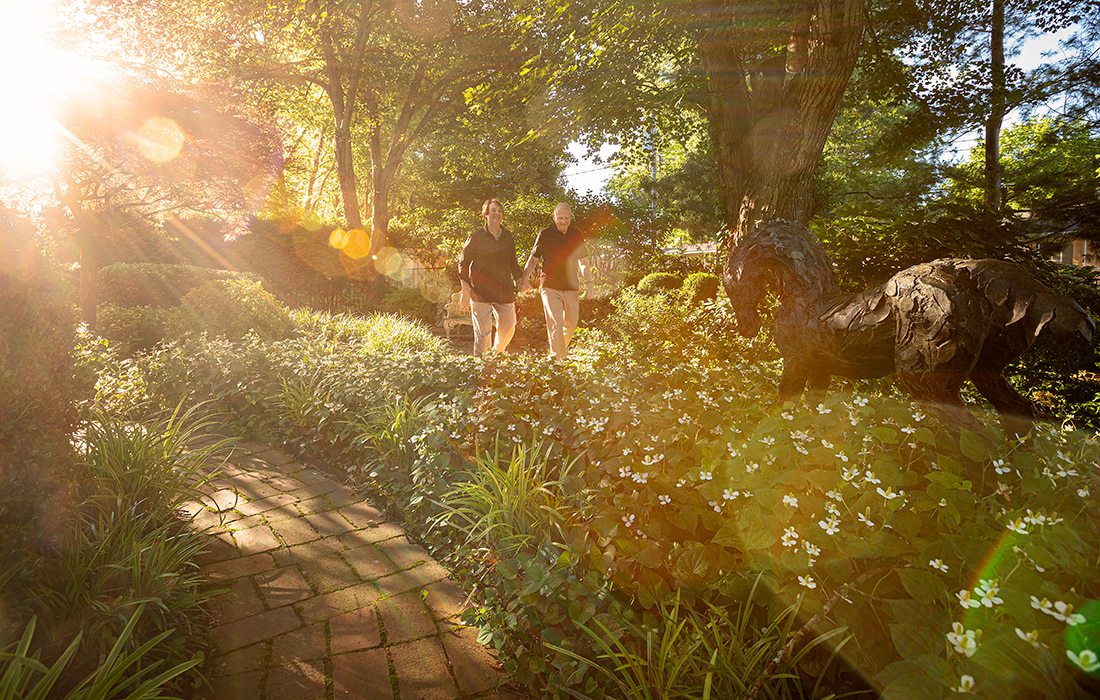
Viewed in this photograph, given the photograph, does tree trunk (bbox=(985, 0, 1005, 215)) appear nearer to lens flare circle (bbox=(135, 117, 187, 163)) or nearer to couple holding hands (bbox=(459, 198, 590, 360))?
couple holding hands (bbox=(459, 198, 590, 360))

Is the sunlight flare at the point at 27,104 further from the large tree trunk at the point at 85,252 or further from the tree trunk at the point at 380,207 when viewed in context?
the tree trunk at the point at 380,207

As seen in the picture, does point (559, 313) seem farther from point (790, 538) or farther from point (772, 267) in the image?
point (790, 538)

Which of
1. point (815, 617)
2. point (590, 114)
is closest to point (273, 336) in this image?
point (590, 114)

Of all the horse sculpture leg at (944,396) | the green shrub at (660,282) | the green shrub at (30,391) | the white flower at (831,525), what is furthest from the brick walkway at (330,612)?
the green shrub at (660,282)

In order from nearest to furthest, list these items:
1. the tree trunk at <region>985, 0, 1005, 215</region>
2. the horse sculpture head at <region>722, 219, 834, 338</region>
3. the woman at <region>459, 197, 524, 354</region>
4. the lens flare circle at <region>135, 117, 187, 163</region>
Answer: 1. the horse sculpture head at <region>722, 219, 834, 338</region>
2. the woman at <region>459, 197, 524, 354</region>
3. the tree trunk at <region>985, 0, 1005, 215</region>
4. the lens flare circle at <region>135, 117, 187, 163</region>

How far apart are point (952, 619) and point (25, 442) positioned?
10.7ft

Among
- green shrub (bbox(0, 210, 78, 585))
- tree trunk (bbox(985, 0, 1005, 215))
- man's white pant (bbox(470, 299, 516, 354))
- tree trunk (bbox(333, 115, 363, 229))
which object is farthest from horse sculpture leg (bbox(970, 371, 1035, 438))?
tree trunk (bbox(333, 115, 363, 229))

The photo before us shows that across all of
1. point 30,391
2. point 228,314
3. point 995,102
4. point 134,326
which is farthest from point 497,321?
point 995,102

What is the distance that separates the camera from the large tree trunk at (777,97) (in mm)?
5613

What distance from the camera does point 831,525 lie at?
1755 mm

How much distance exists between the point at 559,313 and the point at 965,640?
5.82 m

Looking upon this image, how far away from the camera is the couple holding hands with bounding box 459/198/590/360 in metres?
6.74

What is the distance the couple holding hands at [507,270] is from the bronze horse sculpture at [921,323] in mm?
3546

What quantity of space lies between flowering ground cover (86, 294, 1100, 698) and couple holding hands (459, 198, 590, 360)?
3.33 meters
